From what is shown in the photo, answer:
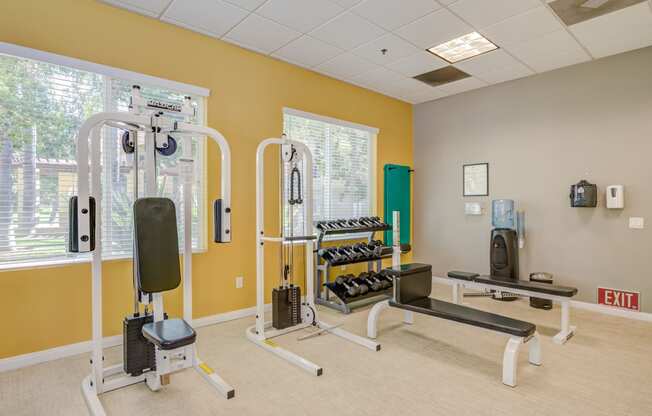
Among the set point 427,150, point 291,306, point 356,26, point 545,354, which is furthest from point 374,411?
point 427,150

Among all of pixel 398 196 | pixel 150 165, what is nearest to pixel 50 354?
pixel 150 165

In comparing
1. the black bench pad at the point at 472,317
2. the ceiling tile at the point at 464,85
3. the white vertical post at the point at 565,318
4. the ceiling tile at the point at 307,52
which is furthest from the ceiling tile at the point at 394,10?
the white vertical post at the point at 565,318

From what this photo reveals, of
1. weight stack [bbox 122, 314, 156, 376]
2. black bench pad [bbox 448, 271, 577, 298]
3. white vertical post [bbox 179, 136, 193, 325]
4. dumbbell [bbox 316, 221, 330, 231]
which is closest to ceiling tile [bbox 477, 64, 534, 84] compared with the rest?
black bench pad [bbox 448, 271, 577, 298]

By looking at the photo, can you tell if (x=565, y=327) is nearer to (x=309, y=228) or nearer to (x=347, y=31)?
(x=309, y=228)

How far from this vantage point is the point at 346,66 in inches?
177

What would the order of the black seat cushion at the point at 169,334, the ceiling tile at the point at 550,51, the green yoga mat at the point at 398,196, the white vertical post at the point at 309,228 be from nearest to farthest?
the black seat cushion at the point at 169,334 → the white vertical post at the point at 309,228 → the ceiling tile at the point at 550,51 → the green yoga mat at the point at 398,196

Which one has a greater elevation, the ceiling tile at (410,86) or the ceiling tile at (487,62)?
the ceiling tile at (410,86)

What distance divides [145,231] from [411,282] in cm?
230

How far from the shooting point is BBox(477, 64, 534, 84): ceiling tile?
177 inches

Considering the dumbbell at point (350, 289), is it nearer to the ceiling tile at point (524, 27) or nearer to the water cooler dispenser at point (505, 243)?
the water cooler dispenser at point (505, 243)

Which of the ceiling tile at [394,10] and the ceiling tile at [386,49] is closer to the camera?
the ceiling tile at [394,10]

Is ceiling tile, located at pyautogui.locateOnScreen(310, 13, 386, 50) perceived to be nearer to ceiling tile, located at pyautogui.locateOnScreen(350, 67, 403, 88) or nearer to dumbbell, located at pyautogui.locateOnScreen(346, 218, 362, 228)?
ceiling tile, located at pyautogui.locateOnScreen(350, 67, 403, 88)

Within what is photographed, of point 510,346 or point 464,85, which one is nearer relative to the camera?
point 510,346

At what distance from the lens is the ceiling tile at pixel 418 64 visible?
4.18 meters
